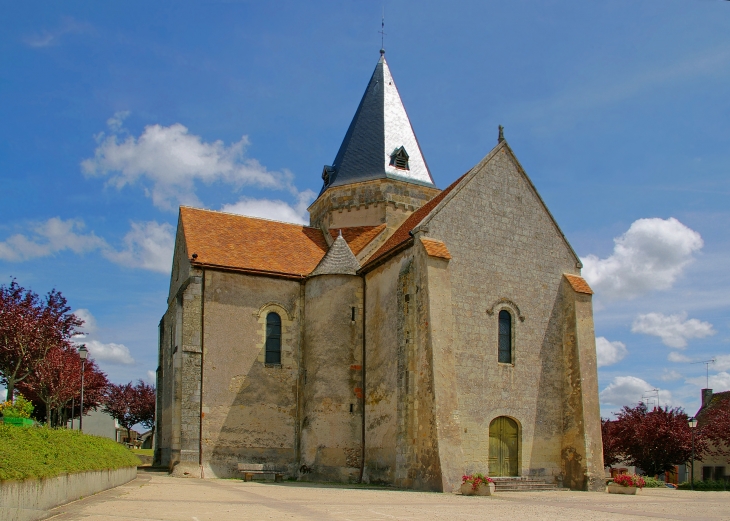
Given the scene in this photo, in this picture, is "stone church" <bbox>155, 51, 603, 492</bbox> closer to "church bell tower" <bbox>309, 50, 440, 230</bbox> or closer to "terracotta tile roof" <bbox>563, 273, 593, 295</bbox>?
"terracotta tile roof" <bbox>563, 273, 593, 295</bbox>

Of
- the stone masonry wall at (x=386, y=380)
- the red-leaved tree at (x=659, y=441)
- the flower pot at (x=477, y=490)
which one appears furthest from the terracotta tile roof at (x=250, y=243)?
the red-leaved tree at (x=659, y=441)

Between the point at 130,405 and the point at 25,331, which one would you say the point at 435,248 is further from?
the point at 130,405

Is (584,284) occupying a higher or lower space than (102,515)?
higher

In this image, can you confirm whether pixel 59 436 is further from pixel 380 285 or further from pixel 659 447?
pixel 659 447

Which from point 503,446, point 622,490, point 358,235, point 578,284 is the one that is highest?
point 358,235

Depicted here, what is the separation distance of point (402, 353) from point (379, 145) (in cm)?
1182

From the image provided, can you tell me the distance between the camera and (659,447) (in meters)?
32.8

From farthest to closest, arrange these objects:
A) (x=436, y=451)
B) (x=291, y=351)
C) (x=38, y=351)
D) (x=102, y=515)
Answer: (x=38, y=351) → (x=291, y=351) → (x=436, y=451) → (x=102, y=515)

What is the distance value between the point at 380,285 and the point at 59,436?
41.2 feet

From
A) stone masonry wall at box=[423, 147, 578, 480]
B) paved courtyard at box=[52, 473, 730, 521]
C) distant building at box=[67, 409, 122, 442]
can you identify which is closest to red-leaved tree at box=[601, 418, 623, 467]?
stone masonry wall at box=[423, 147, 578, 480]

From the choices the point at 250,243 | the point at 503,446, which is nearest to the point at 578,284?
the point at 503,446

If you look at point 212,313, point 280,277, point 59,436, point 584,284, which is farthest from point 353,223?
point 59,436

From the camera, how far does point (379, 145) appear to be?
29.7 meters

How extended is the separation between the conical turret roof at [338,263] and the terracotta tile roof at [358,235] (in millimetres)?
1817
